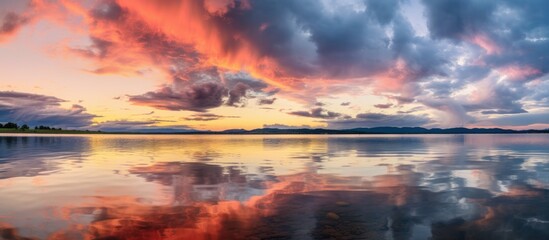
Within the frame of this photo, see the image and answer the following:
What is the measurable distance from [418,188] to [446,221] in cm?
878

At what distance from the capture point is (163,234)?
13.4 m

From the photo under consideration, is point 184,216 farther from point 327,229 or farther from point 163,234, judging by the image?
point 327,229

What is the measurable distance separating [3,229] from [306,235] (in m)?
10.7

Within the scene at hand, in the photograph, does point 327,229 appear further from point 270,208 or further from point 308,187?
point 308,187

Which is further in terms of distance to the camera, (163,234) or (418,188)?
(418,188)

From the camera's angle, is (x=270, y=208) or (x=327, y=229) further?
(x=270, y=208)

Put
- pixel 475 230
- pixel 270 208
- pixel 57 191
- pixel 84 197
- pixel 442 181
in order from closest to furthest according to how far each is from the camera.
Answer: pixel 475 230 → pixel 270 208 → pixel 84 197 → pixel 57 191 → pixel 442 181

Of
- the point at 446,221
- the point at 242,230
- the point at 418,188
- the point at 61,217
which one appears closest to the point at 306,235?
the point at 242,230

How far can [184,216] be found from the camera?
Answer: 16156 mm

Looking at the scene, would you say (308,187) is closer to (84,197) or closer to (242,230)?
(242,230)

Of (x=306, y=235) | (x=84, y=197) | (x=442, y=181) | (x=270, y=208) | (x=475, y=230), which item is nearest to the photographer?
(x=306, y=235)

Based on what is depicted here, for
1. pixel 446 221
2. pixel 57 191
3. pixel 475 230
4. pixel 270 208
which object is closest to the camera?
pixel 475 230

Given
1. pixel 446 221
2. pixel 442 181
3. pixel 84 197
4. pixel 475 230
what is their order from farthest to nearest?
pixel 442 181
pixel 84 197
pixel 446 221
pixel 475 230

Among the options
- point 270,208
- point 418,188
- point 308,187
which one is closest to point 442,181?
point 418,188
